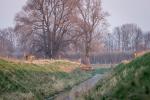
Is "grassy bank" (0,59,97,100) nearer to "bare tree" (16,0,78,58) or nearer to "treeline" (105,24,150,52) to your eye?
"bare tree" (16,0,78,58)

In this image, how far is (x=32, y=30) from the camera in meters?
48.5

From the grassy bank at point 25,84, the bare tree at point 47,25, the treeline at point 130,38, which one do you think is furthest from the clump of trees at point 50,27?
the treeline at point 130,38

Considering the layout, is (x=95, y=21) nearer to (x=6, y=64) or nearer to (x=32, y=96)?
(x=6, y=64)

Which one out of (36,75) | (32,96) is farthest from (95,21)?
(32,96)

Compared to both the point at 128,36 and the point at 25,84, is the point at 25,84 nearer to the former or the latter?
the point at 25,84

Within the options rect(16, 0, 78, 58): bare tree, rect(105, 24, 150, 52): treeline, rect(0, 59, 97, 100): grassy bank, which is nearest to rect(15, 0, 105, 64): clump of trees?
rect(16, 0, 78, 58): bare tree

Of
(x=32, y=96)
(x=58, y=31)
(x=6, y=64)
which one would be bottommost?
(x=32, y=96)

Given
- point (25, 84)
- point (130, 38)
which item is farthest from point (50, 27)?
point (130, 38)

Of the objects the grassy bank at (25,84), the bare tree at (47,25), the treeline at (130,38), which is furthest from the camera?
the treeline at (130,38)

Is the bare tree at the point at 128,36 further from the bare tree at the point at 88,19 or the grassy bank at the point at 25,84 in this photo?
the grassy bank at the point at 25,84

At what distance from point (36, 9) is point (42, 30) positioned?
10.4 feet

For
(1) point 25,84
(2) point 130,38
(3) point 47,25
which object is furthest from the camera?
(2) point 130,38

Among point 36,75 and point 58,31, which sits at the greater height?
point 58,31

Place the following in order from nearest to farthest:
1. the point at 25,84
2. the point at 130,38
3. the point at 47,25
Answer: the point at 25,84 < the point at 47,25 < the point at 130,38
